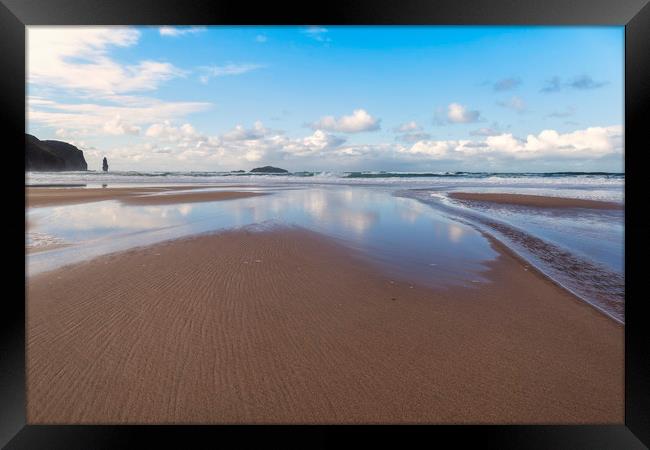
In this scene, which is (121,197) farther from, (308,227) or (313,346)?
(313,346)

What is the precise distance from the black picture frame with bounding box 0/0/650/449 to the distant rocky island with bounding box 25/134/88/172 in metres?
65.9

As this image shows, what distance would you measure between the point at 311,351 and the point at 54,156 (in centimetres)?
8629

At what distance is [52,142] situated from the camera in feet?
271

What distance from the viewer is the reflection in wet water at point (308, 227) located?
577 centimetres

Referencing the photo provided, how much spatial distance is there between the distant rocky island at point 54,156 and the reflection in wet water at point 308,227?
56945 mm

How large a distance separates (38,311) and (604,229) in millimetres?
11541

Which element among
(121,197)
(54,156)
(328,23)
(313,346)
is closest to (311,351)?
(313,346)

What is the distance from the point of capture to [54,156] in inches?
2793

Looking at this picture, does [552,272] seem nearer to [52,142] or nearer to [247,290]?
[247,290]

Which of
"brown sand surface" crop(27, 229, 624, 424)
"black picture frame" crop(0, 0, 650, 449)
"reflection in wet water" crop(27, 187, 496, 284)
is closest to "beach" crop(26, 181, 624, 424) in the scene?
"brown sand surface" crop(27, 229, 624, 424)

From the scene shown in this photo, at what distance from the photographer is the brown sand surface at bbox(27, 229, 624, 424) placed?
7.86 feet

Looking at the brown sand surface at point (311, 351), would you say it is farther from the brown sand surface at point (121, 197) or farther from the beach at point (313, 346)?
the brown sand surface at point (121, 197)

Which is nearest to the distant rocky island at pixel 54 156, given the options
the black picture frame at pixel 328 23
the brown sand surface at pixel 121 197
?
the brown sand surface at pixel 121 197

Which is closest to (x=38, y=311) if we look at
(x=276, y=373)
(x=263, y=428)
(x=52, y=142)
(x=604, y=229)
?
(x=276, y=373)
